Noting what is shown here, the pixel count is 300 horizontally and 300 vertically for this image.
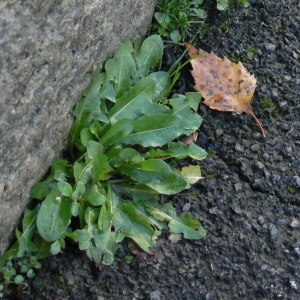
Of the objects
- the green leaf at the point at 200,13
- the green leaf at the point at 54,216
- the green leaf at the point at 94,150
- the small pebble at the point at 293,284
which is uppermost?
the green leaf at the point at 94,150

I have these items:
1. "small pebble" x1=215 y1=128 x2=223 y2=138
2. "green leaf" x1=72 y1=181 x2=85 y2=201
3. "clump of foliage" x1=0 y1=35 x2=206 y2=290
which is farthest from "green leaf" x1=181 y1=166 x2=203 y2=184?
"green leaf" x1=72 y1=181 x2=85 y2=201

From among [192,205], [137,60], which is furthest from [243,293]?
[137,60]

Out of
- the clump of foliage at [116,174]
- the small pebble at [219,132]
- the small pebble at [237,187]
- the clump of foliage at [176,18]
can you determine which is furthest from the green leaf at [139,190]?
the clump of foliage at [176,18]

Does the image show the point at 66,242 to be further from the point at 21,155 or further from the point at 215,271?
the point at 215,271

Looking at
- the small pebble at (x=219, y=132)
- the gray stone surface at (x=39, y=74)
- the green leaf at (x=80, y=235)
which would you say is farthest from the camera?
the small pebble at (x=219, y=132)

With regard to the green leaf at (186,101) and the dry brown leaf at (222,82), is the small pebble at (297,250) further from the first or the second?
the green leaf at (186,101)

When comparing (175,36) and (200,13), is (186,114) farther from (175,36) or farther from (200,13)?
(200,13)

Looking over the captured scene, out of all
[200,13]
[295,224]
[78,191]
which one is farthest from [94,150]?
[200,13]
